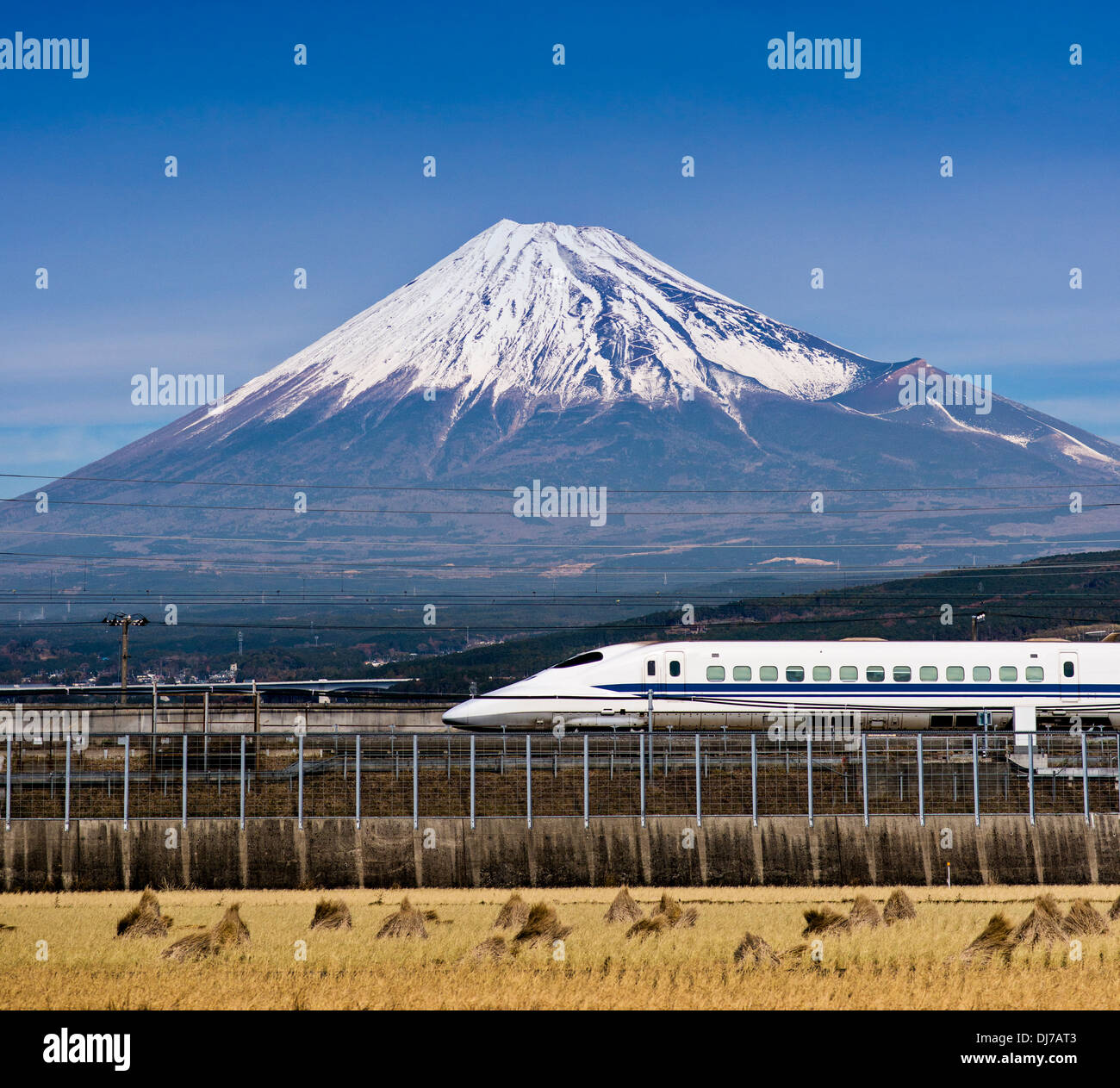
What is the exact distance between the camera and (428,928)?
106 feet

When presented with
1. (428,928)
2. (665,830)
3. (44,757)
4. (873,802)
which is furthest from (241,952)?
(44,757)

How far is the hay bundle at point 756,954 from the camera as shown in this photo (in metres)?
28.3

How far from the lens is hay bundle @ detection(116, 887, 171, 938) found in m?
31.4

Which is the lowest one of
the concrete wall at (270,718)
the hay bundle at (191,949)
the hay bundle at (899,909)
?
the hay bundle at (899,909)

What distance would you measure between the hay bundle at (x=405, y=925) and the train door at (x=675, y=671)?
93.5 feet

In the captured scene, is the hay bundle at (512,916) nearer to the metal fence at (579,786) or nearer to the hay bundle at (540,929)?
the hay bundle at (540,929)

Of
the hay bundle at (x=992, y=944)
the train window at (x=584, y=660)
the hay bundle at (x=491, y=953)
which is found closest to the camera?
the hay bundle at (x=992, y=944)

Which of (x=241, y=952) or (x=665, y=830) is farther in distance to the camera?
(x=665, y=830)

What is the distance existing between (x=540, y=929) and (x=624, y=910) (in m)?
2.84

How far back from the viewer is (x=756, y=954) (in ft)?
93.2

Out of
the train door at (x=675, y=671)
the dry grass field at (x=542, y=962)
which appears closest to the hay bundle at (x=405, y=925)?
the dry grass field at (x=542, y=962)
